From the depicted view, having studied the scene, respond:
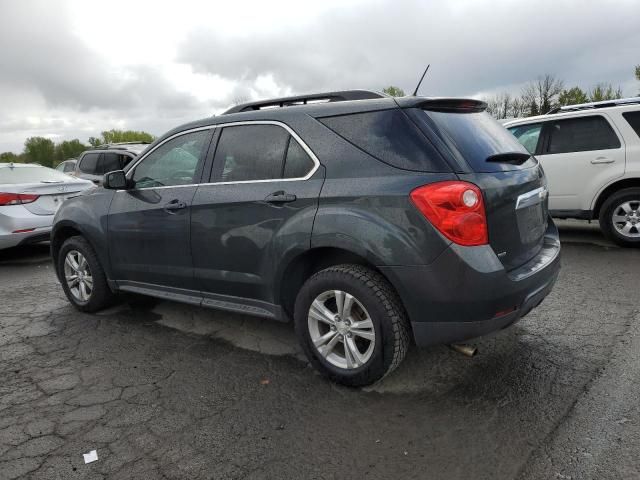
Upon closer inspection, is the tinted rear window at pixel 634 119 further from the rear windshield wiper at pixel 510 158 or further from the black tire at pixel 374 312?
the black tire at pixel 374 312

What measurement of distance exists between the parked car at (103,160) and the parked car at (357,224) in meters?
8.36

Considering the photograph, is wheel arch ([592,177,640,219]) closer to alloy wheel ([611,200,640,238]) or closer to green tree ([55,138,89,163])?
alloy wheel ([611,200,640,238])

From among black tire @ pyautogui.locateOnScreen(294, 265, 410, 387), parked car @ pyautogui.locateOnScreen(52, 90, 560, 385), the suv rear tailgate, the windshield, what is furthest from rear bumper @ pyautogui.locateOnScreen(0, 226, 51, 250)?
the suv rear tailgate

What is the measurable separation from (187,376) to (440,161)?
7.04ft

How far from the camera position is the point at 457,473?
229 cm

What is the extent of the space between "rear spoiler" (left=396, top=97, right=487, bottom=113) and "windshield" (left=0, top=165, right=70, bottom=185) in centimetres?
649

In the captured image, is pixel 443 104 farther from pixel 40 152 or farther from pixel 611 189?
pixel 40 152

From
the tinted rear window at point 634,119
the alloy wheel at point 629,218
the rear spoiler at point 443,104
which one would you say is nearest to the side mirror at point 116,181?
the rear spoiler at point 443,104

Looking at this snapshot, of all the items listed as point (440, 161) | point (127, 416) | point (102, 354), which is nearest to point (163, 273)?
point (102, 354)

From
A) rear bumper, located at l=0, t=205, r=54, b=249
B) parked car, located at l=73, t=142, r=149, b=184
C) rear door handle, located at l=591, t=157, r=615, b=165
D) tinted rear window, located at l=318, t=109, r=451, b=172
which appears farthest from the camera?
parked car, located at l=73, t=142, r=149, b=184

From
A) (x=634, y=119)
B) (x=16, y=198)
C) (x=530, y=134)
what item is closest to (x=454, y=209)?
(x=634, y=119)

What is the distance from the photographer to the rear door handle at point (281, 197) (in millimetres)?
3146

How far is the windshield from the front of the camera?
7408 mm

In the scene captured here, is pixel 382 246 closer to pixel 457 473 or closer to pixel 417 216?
pixel 417 216
